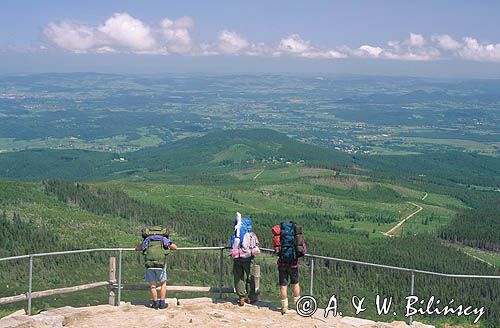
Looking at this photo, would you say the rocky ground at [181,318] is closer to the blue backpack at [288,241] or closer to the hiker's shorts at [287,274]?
the hiker's shorts at [287,274]

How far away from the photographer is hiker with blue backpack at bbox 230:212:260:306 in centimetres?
2188

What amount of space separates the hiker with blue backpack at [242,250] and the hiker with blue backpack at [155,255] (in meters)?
2.25

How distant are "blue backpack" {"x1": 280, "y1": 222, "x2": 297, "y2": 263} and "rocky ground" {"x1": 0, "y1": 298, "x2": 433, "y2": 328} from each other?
6.83 feet

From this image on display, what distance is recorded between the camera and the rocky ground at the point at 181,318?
64.0 feet

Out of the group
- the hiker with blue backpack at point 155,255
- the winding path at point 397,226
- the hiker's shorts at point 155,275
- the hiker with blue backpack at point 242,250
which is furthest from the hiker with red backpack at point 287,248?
the winding path at point 397,226

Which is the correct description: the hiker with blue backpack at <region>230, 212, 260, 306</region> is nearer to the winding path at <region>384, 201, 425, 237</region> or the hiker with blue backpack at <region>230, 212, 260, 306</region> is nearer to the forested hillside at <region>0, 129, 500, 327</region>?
the forested hillside at <region>0, 129, 500, 327</region>

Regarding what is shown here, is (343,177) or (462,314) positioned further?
(343,177)

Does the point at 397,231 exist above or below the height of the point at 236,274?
below

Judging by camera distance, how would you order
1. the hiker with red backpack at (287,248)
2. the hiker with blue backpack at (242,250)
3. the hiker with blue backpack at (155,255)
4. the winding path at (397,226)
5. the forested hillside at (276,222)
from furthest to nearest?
the winding path at (397,226) < the forested hillside at (276,222) < the hiker with blue backpack at (242,250) < the hiker with blue backpack at (155,255) < the hiker with red backpack at (287,248)

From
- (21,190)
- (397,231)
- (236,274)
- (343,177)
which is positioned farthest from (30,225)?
(343,177)

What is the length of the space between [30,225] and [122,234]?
12746 millimetres

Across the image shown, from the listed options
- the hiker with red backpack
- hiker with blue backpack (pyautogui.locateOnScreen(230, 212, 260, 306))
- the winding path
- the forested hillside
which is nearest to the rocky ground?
hiker with blue backpack (pyautogui.locateOnScreen(230, 212, 260, 306))

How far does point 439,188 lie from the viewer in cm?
19200

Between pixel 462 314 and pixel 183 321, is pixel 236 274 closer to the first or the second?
pixel 183 321
